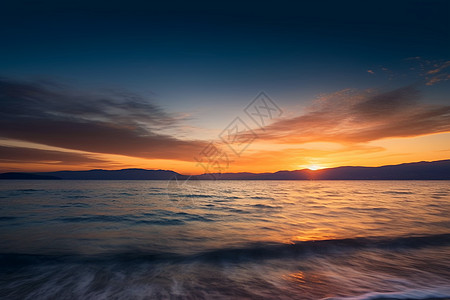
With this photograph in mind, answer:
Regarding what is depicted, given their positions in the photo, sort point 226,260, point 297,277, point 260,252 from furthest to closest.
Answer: point 260,252 → point 226,260 → point 297,277

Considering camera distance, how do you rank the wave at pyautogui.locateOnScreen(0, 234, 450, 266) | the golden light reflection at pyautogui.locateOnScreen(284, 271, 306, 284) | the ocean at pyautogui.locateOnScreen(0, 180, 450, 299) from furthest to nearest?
1. the wave at pyautogui.locateOnScreen(0, 234, 450, 266)
2. the golden light reflection at pyautogui.locateOnScreen(284, 271, 306, 284)
3. the ocean at pyautogui.locateOnScreen(0, 180, 450, 299)

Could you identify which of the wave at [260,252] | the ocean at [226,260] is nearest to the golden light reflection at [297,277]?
the ocean at [226,260]

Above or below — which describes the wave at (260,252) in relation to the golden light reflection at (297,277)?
below

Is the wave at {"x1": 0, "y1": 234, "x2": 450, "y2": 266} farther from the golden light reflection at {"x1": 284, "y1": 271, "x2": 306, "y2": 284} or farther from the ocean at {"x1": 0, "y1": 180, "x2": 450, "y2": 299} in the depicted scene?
the golden light reflection at {"x1": 284, "y1": 271, "x2": 306, "y2": 284}

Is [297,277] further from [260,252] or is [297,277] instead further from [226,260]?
[226,260]

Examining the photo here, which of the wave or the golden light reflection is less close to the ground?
the golden light reflection

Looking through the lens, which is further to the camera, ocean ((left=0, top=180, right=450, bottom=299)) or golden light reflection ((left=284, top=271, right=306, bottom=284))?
golden light reflection ((left=284, top=271, right=306, bottom=284))

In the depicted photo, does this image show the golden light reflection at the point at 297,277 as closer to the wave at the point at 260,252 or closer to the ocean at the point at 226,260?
the ocean at the point at 226,260

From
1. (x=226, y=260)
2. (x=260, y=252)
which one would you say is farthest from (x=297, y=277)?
(x=226, y=260)

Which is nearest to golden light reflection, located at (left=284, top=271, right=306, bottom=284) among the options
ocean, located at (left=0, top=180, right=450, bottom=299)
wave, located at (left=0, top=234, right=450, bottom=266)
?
ocean, located at (left=0, top=180, right=450, bottom=299)

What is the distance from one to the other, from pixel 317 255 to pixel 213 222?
332 inches

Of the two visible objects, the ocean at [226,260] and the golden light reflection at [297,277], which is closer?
the ocean at [226,260]

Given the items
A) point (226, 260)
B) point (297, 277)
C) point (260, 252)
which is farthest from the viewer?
point (260, 252)

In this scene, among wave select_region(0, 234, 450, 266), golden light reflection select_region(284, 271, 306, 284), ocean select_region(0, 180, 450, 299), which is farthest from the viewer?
wave select_region(0, 234, 450, 266)
